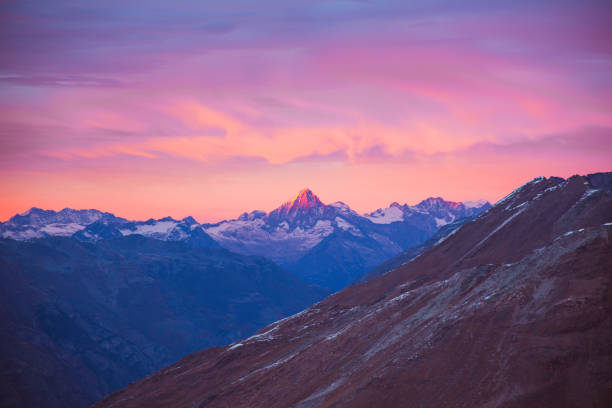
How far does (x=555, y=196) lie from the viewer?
15238 cm

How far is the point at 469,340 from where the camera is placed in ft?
302

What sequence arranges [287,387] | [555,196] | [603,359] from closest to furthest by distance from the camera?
[603,359]
[287,387]
[555,196]

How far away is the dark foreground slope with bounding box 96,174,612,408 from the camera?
78938 mm

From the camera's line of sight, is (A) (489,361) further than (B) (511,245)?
No

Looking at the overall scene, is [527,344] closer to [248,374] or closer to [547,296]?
[547,296]

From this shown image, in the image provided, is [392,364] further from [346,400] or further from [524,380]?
[524,380]

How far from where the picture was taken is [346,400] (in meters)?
92.6

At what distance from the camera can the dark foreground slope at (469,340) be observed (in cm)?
7894

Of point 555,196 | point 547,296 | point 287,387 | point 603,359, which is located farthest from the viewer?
point 555,196

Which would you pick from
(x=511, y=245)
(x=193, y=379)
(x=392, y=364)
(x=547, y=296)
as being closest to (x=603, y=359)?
(x=547, y=296)

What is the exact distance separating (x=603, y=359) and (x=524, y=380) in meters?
9.62

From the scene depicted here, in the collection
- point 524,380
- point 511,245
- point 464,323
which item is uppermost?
point 511,245

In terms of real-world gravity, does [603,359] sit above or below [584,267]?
below

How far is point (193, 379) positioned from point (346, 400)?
238 feet
